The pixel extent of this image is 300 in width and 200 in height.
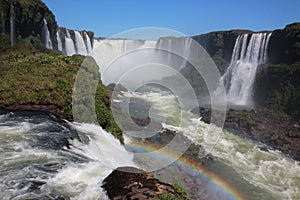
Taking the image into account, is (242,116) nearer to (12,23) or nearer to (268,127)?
(268,127)

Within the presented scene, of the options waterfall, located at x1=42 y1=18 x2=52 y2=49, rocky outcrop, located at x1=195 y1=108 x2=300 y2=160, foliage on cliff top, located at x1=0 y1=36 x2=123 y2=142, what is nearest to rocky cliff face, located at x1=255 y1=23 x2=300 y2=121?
rocky outcrop, located at x1=195 y1=108 x2=300 y2=160

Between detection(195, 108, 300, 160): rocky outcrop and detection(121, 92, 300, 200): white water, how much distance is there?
5.08 ft

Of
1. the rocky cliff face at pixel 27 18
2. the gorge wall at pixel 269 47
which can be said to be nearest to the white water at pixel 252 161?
the gorge wall at pixel 269 47

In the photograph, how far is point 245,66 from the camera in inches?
1694

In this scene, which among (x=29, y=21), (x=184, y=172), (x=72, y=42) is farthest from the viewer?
(x=72, y=42)

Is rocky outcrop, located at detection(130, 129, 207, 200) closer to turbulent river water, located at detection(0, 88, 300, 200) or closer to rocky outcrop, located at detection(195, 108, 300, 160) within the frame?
turbulent river water, located at detection(0, 88, 300, 200)

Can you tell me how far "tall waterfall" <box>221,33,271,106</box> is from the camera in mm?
40781

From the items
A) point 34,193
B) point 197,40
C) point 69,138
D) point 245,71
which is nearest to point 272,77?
point 245,71

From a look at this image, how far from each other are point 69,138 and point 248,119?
22389 millimetres

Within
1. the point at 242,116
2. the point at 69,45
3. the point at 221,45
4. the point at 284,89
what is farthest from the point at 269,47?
the point at 69,45

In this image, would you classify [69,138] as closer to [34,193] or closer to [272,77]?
[34,193]

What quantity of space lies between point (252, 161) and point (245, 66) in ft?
89.8

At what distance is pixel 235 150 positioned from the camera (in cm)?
2012

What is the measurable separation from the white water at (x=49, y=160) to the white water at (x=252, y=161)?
26.4 feet
